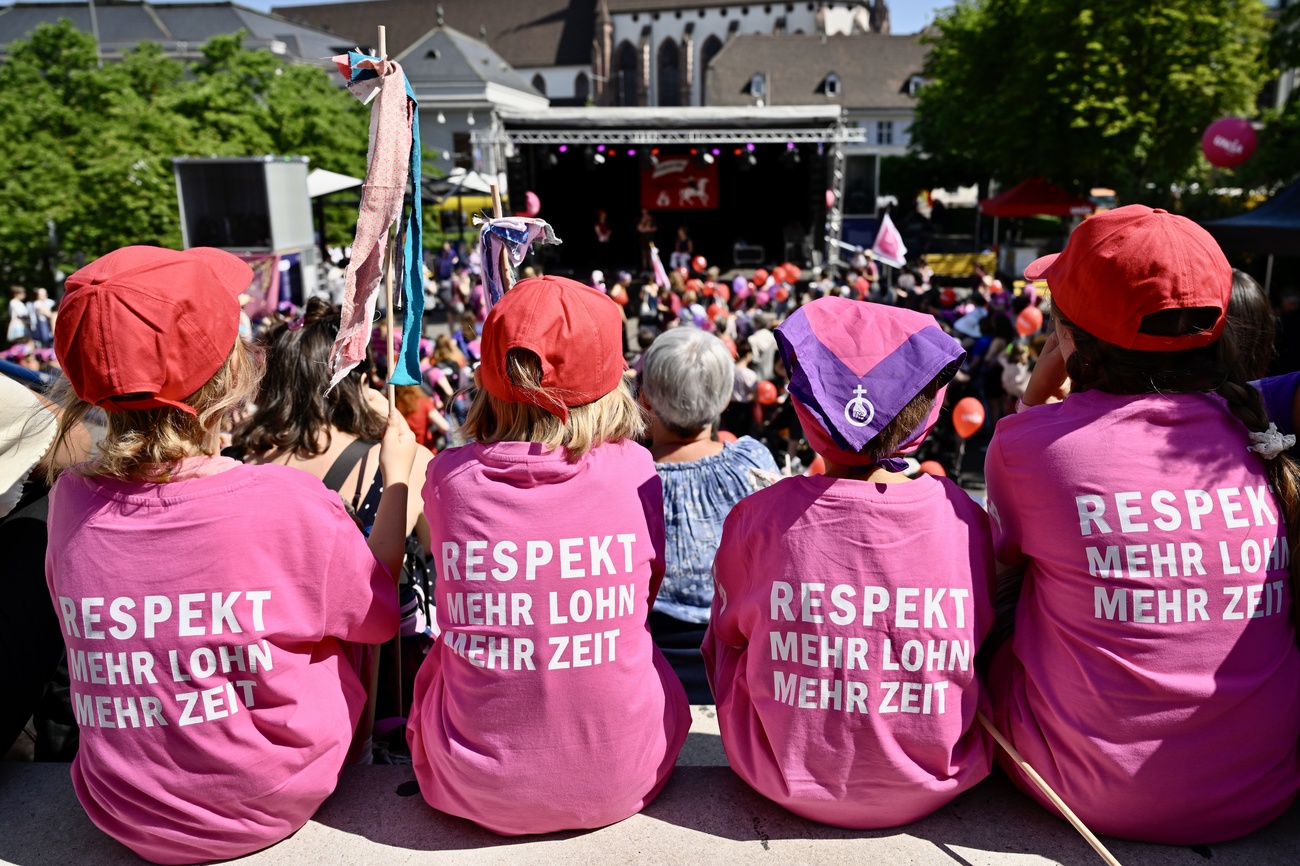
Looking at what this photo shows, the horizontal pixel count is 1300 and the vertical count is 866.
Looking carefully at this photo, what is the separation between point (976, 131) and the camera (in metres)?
26.2

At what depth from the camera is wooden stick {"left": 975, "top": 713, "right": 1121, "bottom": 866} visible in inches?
67.8

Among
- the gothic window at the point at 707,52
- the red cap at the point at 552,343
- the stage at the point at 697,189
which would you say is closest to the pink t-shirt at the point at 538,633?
the red cap at the point at 552,343

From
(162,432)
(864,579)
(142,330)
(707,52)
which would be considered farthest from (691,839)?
(707,52)

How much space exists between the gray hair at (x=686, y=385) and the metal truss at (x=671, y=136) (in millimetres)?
17246

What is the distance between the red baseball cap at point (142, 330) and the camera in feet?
5.34

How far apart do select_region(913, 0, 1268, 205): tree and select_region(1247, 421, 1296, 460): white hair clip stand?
22.6 m

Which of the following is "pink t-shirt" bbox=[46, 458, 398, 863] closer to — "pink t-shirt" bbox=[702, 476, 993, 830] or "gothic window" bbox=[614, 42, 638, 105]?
"pink t-shirt" bbox=[702, 476, 993, 830]

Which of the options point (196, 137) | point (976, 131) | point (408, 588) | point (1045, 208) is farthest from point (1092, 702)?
point (976, 131)

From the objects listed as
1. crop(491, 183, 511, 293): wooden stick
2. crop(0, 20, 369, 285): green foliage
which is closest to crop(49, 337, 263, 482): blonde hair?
crop(491, 183, 511, 293): wooden stick

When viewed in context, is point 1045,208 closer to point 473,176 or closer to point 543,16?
point 473,176

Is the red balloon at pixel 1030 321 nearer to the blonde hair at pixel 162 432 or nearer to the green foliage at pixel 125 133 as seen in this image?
the blonde hair at pixel 162 432

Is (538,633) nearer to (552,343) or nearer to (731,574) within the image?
(731,574)

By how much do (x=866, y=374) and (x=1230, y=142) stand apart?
14.5 meters

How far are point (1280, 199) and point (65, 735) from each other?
1151cm
